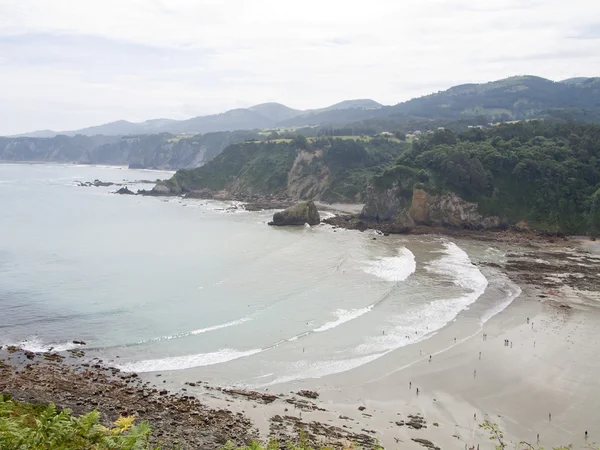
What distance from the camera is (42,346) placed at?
98.6ft

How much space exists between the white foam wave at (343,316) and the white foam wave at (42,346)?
49.8 ft

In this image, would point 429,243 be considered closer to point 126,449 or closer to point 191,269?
point 191,269

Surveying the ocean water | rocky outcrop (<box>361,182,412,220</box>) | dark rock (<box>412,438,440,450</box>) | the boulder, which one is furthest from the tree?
dark rock (<box>412,438,440,450</box>)

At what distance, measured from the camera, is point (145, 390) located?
2502 centimetres

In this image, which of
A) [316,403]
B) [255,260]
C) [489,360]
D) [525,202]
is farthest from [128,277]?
[525,202]

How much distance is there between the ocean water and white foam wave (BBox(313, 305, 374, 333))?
0.24 ft

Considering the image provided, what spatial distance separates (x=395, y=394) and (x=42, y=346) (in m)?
20.6

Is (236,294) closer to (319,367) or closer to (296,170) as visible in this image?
(319,367)

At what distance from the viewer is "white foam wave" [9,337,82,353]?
29570mm

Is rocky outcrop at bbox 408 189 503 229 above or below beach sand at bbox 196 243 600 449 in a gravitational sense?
above

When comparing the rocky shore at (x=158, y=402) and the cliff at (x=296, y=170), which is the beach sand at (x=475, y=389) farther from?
the cliff at (x=296, y=170)

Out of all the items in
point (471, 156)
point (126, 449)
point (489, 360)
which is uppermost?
Result: point (471, 156)

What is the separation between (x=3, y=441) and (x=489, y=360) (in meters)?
25.7

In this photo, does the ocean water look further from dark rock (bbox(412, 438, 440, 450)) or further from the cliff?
the cliff
